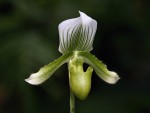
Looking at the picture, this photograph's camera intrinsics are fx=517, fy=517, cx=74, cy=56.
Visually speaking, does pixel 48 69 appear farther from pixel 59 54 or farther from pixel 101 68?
pixel 59 54

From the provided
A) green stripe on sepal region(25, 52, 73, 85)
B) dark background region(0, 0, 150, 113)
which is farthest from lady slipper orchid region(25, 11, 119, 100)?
dark background region(0, 0, 150, 113)

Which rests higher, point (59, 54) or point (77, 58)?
point (59, 54)

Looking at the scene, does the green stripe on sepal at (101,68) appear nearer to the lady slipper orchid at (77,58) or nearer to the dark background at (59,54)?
the lady slipper orchid at (77,58)

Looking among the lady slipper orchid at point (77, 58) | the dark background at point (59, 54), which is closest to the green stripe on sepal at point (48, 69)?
the lady slipper orchid at point (77, 58)

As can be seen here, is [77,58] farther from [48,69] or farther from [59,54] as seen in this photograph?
[59,54]

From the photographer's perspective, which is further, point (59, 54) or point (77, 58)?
point (59, 54)

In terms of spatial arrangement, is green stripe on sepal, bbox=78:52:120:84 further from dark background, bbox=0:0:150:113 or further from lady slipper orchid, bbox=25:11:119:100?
dark background, bbox=0:0:150:113

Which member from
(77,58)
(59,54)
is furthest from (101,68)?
(59,54)
